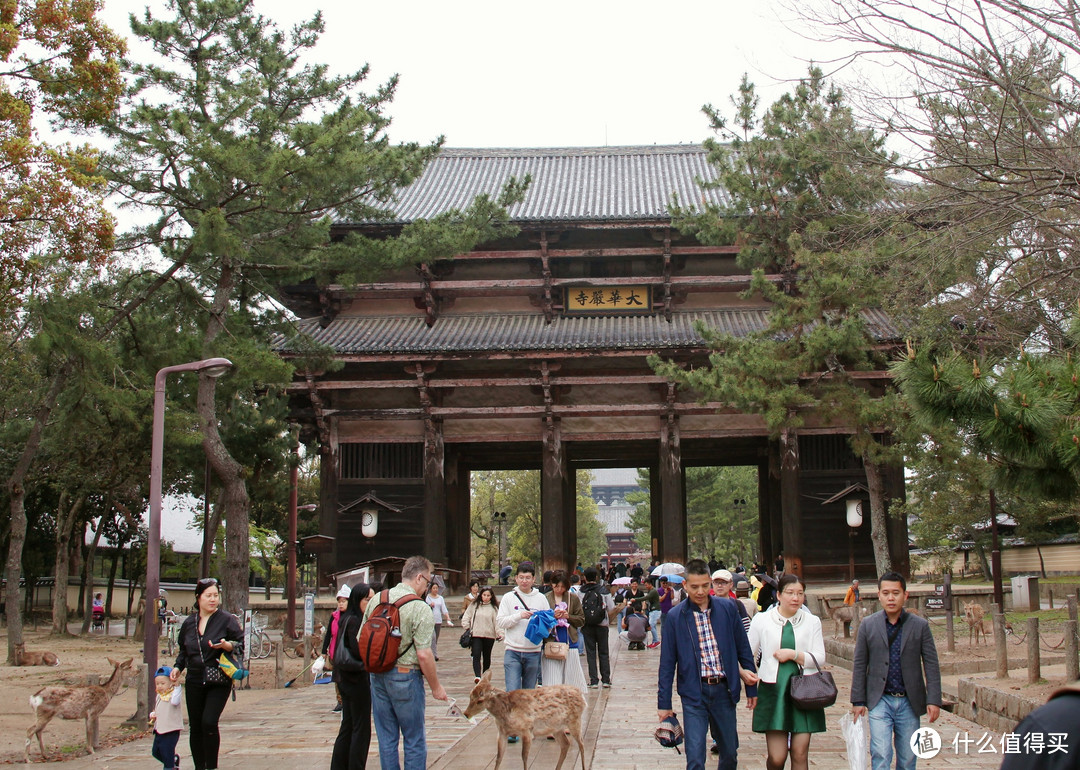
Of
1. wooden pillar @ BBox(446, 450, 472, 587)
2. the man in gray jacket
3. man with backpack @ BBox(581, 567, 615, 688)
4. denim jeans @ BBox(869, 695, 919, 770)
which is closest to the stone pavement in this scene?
man with backpack @ BBox(581, 567, 615, 688)

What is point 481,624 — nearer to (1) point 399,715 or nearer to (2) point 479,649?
(2) point 479,649

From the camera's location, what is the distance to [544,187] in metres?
28.4

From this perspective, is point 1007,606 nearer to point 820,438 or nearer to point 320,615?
point 820,438

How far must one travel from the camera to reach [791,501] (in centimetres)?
2273

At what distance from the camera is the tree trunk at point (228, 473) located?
50.8ft

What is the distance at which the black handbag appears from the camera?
580cm

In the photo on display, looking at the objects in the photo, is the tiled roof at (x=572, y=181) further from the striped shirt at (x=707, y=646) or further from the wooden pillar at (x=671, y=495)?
the striped shirt at (x=707, y=646)

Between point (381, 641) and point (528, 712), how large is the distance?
1.53m

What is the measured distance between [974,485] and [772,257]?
5981mm

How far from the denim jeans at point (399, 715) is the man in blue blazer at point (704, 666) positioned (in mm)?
1583

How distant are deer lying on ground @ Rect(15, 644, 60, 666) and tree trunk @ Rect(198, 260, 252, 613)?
11.1 feet

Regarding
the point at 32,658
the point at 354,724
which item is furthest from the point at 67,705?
the point at 32,658

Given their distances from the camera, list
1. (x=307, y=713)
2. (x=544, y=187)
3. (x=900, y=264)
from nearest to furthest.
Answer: (x=307, y=713) < (x=900, y=264) < (x=544, y=187)

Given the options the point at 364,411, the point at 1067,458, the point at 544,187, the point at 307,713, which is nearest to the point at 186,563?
the point at 364,411
